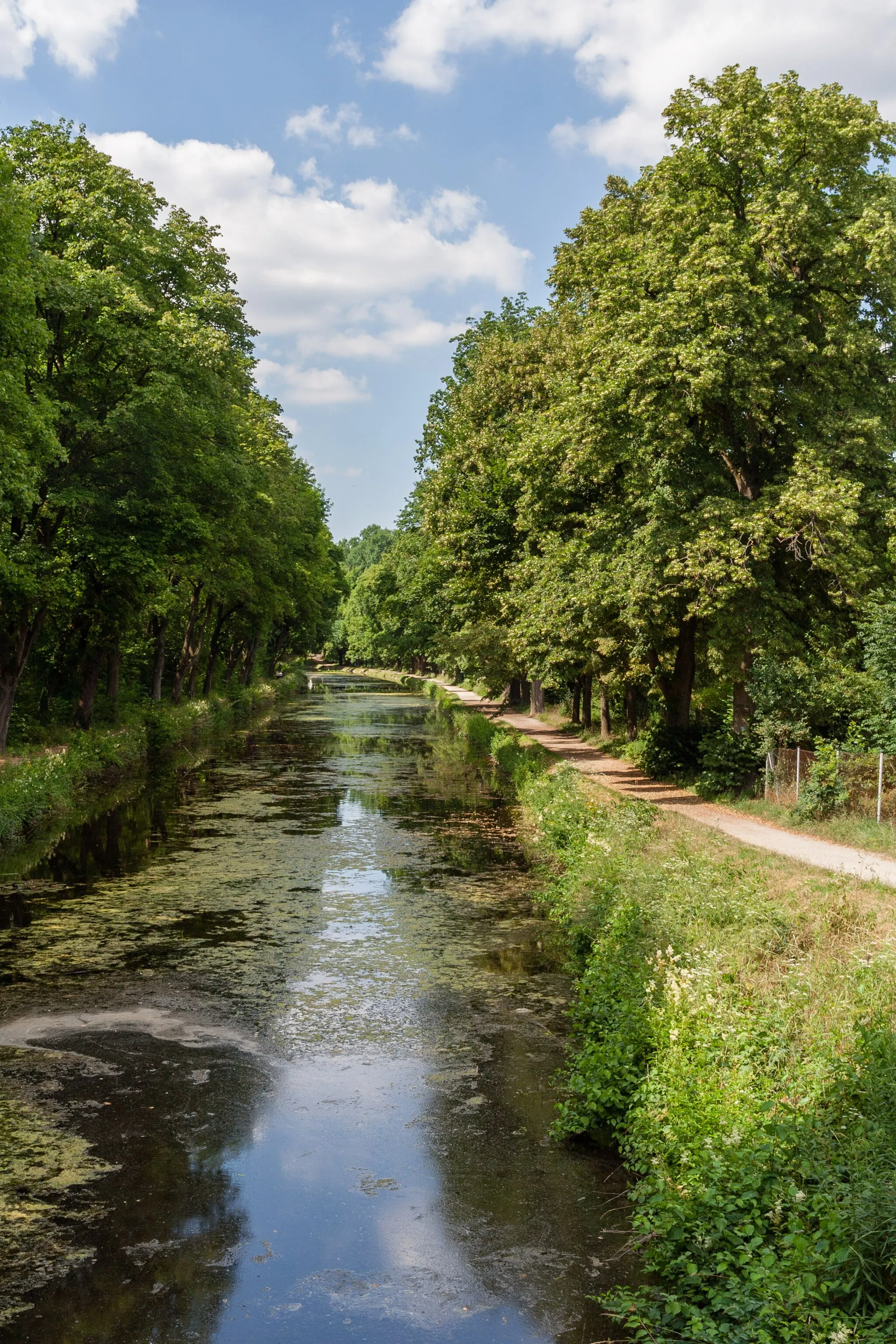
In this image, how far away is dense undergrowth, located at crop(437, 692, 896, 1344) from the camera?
577cm

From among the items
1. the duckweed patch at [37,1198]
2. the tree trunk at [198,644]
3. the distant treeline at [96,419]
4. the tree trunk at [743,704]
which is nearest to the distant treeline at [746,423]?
the tree trunk at [743,704]

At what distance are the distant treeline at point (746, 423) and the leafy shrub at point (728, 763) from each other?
653 millimetres

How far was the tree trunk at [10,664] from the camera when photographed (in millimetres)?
24422

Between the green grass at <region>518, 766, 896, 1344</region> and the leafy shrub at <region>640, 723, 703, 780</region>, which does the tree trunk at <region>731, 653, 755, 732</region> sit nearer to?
the leafy shrub at <region>640, 723, 703, 780</region>

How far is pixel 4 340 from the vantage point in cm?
2003

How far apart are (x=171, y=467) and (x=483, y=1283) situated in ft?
83.7

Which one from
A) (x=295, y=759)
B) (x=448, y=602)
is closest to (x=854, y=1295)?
(x=295, y=759)

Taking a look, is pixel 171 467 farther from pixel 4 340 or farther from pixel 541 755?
pixel 541 755

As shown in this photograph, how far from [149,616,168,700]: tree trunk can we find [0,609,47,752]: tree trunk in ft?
39.3

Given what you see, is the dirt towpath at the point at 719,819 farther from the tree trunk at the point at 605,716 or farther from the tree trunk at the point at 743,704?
the tree trunk at the point at 743,704

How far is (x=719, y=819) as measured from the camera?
797 inches

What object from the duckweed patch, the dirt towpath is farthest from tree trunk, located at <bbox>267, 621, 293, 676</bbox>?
the duckweed patch

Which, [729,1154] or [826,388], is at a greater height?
[826,388]

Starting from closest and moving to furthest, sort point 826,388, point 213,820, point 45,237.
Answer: point 826,388, point 213,820, point 45,237
